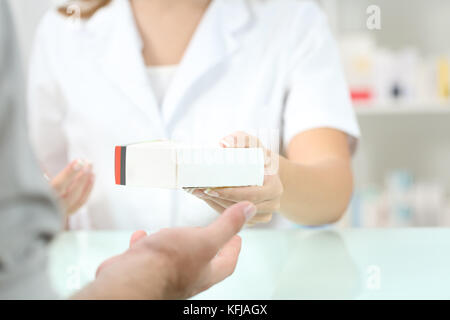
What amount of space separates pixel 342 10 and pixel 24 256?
53.1 inches

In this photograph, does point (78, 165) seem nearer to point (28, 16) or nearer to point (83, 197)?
point (83, 197)

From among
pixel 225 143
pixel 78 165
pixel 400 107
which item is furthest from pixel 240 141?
pixel 400 107

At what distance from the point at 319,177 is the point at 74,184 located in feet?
0.82

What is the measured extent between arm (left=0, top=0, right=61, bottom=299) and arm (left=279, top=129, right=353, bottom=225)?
0.27 m

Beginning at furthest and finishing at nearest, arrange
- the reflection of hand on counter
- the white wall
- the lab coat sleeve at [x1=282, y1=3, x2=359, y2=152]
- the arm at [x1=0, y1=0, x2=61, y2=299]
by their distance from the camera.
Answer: the white wall → the lab coat sleeve at [x1=282, y1=3, x2=359, y2=152] → the reflection of hand on counter → the arm at [x1=0, y1=0, x2=61, y2=299]

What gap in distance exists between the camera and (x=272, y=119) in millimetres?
580

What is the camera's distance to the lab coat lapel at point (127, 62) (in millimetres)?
531

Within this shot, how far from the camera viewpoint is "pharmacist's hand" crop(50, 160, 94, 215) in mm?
400

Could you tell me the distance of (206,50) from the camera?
0.58 metres

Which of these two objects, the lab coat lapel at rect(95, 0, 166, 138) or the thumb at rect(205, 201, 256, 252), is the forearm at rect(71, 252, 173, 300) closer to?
the thumb at rect(205, 201, 256, 252)

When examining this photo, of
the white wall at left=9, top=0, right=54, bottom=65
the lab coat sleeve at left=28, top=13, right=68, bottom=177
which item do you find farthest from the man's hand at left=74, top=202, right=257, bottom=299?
the white wall at left=9, top=0, right=54, bottom=65

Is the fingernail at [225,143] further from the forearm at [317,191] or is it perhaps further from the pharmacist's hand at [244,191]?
the forearm at [317,191]

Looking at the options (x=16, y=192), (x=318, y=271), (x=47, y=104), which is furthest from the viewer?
(x=47, y=104)
